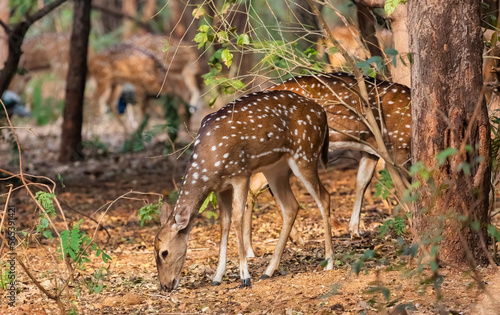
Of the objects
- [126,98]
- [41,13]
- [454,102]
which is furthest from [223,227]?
[126,98]

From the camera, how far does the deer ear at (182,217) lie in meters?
4.90

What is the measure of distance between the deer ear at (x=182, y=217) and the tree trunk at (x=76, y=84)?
21.4 feet

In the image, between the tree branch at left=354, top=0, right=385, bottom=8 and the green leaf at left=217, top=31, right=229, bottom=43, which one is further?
the tree branch at left=354, top=0, right=385, bottom=8

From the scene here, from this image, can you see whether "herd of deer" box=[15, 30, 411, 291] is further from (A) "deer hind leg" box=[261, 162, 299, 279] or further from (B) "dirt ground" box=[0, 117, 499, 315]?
(B) "dirt ground" box=[0, 117, 499, 315]

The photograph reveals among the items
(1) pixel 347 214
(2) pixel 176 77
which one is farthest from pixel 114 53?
(1) pixel 347 214

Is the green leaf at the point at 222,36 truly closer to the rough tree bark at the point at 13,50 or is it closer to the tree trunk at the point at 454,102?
the tree trunk at the point at 454,102

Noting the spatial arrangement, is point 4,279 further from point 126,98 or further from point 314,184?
point 126,98

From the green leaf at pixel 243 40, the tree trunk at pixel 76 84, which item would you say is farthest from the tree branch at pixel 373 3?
the tree trunk at pixel 76 84

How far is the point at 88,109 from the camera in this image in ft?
60.6

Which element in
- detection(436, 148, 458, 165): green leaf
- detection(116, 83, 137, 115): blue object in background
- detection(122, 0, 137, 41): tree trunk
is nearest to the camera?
detection(436, 148, 458, 165): green leaf

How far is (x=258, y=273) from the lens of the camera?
17.4 ft

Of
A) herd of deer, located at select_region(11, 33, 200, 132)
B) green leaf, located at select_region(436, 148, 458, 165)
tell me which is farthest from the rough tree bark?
Result: herd of deer, located at select_region(11, 33, 200, 132)

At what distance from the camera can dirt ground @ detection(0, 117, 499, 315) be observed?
4.08m

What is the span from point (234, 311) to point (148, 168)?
6707 millimetres
